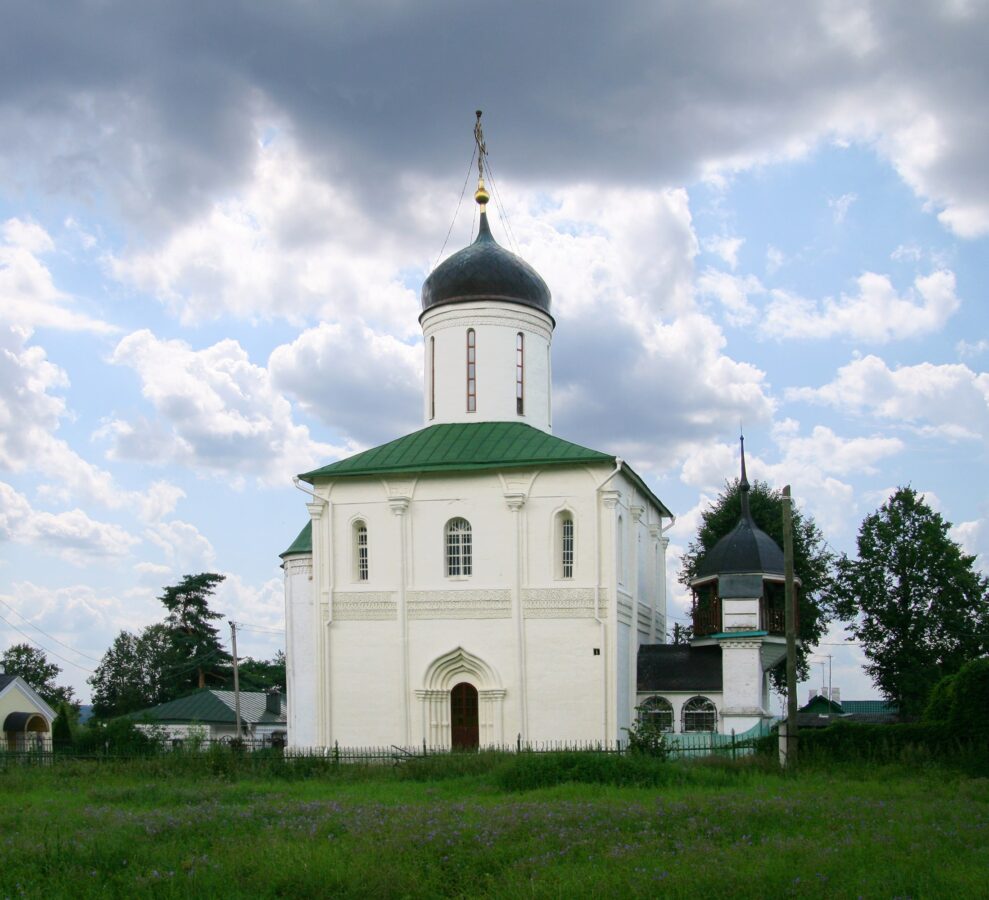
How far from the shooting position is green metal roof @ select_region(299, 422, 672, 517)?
25.2 m

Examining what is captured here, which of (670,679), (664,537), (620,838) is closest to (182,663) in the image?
(664,537)

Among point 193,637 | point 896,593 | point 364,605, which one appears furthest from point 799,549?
point 193,637

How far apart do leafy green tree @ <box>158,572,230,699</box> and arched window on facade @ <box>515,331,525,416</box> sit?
3351 centimetres

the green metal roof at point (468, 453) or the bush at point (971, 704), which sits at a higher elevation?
the green metal roof at point (468, 453)

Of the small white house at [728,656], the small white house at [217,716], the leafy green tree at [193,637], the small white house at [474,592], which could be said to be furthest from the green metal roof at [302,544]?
the leafy green tree at [193,637]

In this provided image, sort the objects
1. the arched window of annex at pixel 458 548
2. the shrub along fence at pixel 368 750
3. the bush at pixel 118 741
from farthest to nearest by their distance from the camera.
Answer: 1. the arched window of annex at pixel 458 548
2. the bush at pixel 118 741
3. the shrub along fence at pixel 368 750

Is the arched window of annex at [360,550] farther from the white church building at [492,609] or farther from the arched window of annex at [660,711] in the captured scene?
the arched window of annex at [660,711]

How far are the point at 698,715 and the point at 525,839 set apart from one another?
14.8 metres

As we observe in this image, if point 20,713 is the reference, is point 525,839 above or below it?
above

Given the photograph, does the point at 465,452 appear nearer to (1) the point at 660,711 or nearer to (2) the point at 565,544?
(2) the point at 565,544

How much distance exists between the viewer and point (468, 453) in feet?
85.8

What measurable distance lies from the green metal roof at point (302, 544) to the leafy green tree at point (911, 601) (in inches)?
639

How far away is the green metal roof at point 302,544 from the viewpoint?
29.5 metres

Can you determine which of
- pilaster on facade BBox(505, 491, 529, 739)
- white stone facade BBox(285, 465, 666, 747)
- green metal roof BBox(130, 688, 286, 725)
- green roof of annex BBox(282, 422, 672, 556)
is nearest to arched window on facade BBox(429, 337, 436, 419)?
green roof of annex BBox(282, 422, 672, 556)
